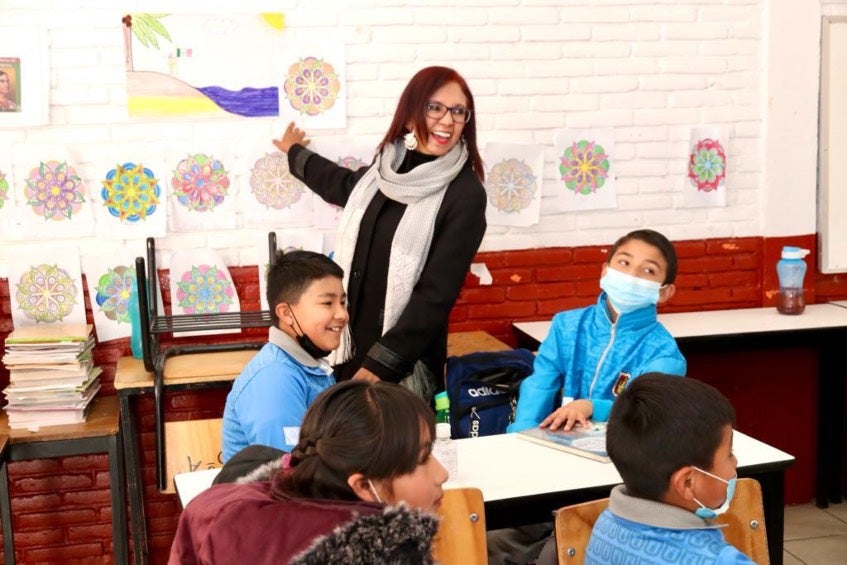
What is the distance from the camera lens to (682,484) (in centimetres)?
199

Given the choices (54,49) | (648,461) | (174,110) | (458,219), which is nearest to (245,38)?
(174,110)

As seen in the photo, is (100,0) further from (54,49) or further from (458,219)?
(458,219)

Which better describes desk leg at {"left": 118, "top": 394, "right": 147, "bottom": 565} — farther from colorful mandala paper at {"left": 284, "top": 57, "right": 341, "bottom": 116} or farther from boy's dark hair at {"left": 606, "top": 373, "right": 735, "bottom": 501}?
boy's dark hair at {"left": 606, "top": 373, "right": 735, "bottom": 501}

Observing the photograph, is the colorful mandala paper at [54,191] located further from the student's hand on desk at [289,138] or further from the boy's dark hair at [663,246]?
the boy's dark hair at [663,246]

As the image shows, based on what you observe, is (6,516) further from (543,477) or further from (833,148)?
(833,148)

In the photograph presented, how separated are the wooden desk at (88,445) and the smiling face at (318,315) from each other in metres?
1.05

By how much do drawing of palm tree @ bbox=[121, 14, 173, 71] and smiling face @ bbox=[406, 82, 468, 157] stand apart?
100 centimetres

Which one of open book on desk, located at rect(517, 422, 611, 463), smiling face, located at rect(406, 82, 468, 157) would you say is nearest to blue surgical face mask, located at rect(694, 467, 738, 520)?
open book on desk, located at rect(517, 422, 611, 463)

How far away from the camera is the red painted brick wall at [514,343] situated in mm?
3863

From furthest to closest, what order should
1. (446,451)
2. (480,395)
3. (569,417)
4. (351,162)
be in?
(351,162) < (480,395) < (569,417) < (446,451)

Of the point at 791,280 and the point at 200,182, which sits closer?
the point at 200,182

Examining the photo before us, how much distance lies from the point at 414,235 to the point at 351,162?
2.19 ft

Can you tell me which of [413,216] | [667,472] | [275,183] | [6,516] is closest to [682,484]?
[667,472]

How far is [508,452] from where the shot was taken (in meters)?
2.70
